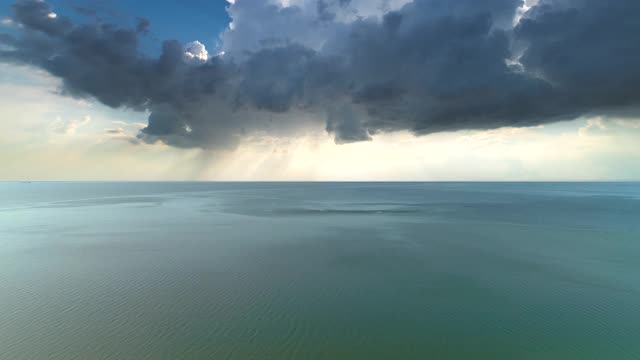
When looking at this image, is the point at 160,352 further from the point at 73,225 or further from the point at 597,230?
the point at 597,230

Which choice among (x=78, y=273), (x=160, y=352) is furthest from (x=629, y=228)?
(x=78, y=273)

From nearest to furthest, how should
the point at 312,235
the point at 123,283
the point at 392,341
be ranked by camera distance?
the point at 392,341, the point at 123,283, the point at 312,235

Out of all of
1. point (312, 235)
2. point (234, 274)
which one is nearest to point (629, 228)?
point (312, 235)

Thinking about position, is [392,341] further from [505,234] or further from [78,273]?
[505,234]

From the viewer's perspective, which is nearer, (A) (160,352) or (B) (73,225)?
(A) (160,352)

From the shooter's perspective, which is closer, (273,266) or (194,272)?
(194,272)

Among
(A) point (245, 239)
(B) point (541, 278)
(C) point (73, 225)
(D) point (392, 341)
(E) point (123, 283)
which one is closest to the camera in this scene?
(D) point (392, 341)

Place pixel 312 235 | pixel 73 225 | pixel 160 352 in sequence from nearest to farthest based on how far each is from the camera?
pixel 160 352 → pixel 312 235 → pixel 73 225

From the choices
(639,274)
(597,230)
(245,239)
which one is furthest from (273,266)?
(597,230)

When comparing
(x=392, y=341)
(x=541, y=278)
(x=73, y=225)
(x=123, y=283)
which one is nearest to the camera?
(x=392, y=341)
